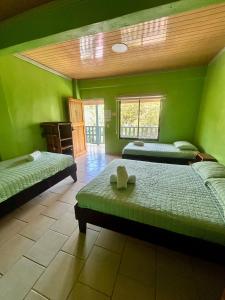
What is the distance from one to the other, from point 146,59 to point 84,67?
1542 millimetres

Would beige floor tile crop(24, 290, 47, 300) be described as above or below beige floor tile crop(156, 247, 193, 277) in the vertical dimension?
below

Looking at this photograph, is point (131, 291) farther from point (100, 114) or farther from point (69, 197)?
point (100, 114)

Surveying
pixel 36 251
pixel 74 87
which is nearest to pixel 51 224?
pixel 36 251

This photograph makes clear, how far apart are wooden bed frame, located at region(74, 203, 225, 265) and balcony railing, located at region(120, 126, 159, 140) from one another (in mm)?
3446

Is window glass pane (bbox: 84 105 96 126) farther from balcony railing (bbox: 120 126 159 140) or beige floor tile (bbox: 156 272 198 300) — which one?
beige floor tile (bbox: 156 272 198 300)

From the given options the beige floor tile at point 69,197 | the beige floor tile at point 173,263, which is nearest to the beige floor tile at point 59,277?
the beige floor tile at point 173,263

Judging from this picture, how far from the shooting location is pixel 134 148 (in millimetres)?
3543

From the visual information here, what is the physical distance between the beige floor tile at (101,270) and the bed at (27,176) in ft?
4.08

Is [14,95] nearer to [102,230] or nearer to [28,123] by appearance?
[28,123]

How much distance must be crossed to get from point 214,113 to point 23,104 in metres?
4.01

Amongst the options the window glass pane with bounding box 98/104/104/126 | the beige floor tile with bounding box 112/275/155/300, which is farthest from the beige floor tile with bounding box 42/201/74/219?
the window glass pane with bounding box 98/104/104/126

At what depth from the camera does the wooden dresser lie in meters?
3.51

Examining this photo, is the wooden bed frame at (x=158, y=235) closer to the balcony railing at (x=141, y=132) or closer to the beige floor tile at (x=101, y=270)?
the beige floor tile at (x=101, y=270)

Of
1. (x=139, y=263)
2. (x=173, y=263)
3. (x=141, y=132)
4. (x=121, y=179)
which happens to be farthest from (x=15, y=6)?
(x=141, y=132)
